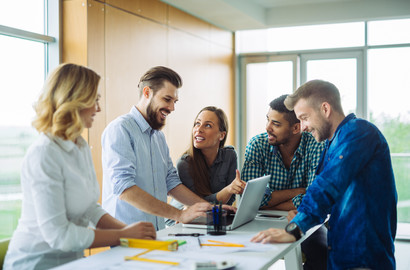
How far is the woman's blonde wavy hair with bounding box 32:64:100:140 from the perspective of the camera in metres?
1.74

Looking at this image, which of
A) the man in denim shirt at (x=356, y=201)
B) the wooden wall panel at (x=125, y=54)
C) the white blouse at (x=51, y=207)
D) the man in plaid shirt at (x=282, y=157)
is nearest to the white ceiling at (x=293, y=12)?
the wooden wall panel at (x=125, y=54)

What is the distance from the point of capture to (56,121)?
5.68 feet

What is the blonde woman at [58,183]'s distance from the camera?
167 centimetres

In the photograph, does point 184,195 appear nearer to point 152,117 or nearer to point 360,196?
point 152,117

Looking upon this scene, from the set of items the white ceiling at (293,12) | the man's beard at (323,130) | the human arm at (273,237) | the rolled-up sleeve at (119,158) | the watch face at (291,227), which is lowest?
the human arm at (273,237)

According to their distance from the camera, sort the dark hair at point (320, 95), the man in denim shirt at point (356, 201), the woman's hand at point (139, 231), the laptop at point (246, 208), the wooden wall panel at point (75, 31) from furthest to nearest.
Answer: the wooden wall panel at point (75, 31) < the dark hair at point (320, 95) < the laptop at point (246, 208) < the man in denim shirt at point (356, 201) < the woman's hand at point (139, 231)

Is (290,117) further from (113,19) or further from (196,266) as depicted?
(113,19)

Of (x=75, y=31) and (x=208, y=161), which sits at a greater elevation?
(x=75, y=31)

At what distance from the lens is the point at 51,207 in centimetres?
166

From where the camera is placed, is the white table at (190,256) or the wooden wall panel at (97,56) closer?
the white table at (190,256)

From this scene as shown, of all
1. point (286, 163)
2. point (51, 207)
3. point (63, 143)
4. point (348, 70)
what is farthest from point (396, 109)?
point (51, 207)

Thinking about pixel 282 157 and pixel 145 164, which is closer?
pixel 145 164

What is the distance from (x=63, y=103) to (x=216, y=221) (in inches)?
34.2

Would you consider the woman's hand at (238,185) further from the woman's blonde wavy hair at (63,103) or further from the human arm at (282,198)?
the woman's blonde wavy hair at (63,103)
